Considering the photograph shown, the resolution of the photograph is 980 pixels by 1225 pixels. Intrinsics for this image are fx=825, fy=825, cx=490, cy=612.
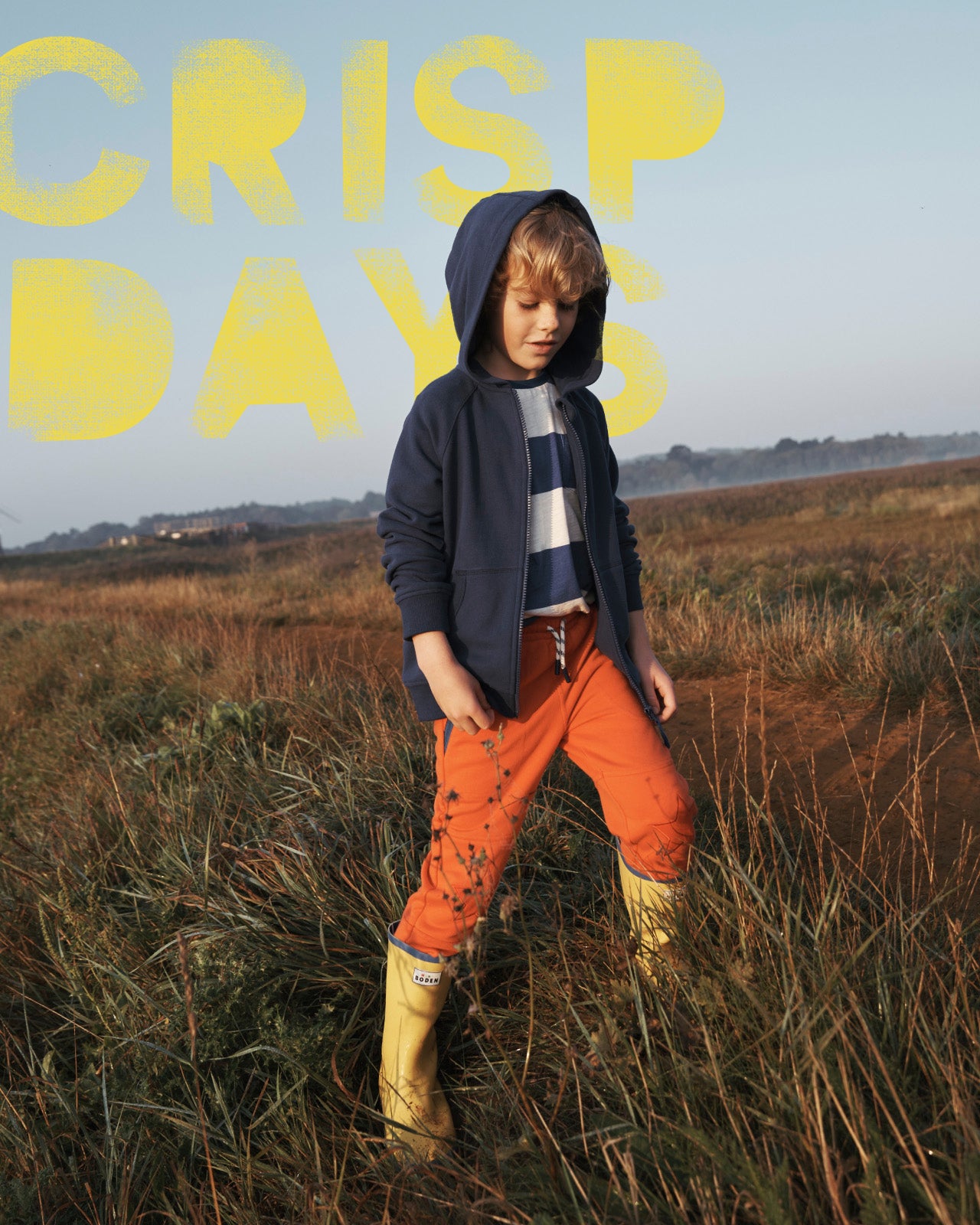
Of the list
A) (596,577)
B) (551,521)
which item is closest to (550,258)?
(551,521)

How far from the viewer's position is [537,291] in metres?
1.75

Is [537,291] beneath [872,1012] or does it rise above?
above

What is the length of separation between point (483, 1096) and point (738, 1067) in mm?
613

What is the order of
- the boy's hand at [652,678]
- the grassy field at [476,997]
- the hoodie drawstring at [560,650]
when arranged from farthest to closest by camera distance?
the boy's hand at [652,678]
the hoodie drawstring at [560,650]
the grassy field at [476,997]

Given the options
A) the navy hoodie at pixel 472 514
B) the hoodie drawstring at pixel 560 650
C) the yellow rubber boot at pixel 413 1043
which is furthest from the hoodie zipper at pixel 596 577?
the yellow rubber boot at pixel 413 1043

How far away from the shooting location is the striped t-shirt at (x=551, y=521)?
6.04 feet

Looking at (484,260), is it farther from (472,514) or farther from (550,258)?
(472,514)

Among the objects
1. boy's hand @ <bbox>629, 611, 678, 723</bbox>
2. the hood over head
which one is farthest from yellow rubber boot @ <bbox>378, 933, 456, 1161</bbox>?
the hood over head

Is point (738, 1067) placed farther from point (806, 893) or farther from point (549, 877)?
point (549, 877)

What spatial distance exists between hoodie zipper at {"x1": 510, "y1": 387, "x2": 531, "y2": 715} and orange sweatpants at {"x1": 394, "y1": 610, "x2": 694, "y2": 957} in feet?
0.15

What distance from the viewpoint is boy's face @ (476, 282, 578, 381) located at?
1.77m

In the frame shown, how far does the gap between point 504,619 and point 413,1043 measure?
0.91 meters

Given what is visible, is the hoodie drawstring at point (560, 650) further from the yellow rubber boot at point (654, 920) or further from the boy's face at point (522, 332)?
the boy's face at point (522, 332)


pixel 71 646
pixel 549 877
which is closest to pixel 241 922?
pixel 549 877
